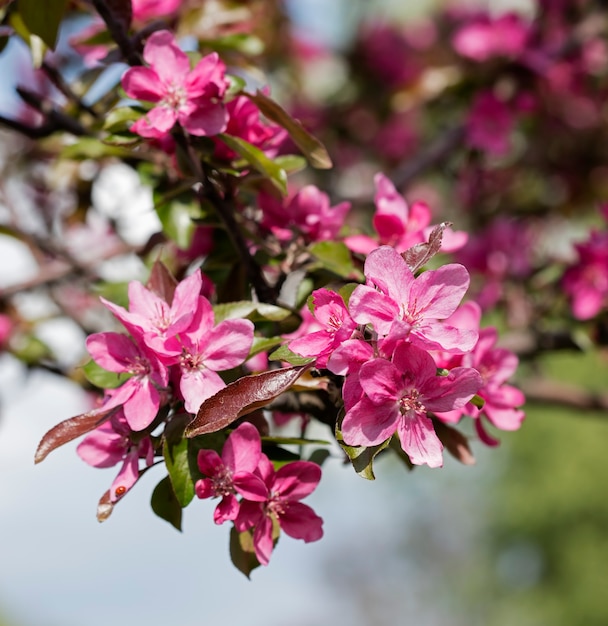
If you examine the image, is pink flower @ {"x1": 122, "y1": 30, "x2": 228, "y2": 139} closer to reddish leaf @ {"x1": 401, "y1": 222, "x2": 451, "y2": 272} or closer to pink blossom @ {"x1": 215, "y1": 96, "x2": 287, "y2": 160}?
pink blossom @ {"x1": 215, "y1": 96, "x2": 287, "y2": 160}

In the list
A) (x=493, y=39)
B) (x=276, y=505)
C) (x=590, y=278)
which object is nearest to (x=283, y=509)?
(x=276, y=505)

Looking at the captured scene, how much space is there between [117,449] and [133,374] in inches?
3.2

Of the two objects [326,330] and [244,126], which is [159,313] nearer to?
[326,330]

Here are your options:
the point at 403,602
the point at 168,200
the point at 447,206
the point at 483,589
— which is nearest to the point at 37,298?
the point at 168,200

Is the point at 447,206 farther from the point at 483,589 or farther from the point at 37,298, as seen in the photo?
the point at 483,589

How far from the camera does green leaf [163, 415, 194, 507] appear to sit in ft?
2.69

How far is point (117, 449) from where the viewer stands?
86 cm

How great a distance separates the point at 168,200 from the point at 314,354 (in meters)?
0.43

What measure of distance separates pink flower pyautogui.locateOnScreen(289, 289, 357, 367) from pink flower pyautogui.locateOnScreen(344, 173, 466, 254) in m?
0.26

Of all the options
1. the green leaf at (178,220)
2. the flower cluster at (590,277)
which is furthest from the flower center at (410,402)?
the flower cluster at (590,277)

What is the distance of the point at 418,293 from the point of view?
77cm

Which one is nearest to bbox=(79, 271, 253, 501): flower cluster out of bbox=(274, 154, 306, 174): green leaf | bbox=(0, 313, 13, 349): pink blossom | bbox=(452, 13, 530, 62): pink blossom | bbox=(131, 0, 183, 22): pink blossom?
bbox=(274, 154, 306, 174): green leaf

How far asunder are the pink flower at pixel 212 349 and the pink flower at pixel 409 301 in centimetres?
14

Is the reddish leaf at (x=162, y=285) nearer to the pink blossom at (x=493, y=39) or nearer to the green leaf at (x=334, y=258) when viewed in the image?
the green leaf at (x=334, y=258)
